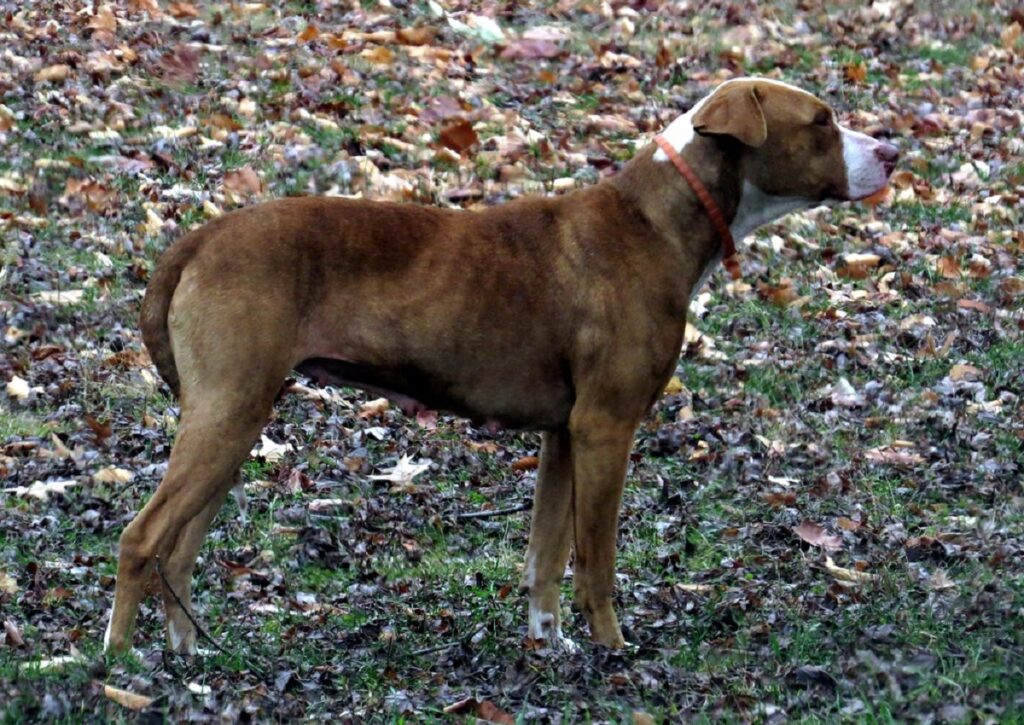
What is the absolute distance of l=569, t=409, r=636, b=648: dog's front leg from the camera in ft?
20.0

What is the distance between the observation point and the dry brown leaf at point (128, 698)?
506 cm

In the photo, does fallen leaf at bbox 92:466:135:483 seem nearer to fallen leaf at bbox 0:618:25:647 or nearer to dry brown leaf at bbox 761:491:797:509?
fallen leaf at bbox 0:618:25:647

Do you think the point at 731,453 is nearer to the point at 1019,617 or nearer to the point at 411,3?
A: the point at 1019,617

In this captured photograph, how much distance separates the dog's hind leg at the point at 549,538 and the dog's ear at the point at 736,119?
1.31m

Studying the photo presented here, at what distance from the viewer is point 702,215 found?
627cm

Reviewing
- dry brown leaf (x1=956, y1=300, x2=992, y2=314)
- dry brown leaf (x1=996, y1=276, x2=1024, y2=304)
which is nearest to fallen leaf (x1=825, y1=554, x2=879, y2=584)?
dry brown leaf (x1=956, y1=300, x2=992, y2=314)

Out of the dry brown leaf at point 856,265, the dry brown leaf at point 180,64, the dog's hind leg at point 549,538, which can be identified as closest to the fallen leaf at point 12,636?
the dog's hind leg at point 549,538

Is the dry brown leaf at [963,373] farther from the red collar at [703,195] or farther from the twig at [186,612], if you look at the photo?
the twig at [186,612]

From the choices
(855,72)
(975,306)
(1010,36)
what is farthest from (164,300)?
(1010,36)

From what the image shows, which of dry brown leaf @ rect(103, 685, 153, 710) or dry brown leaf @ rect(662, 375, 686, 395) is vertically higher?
dry brown leaf @ rect(103, 685, 153, 710)

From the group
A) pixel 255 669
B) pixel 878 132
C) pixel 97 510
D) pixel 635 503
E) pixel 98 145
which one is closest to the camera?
pixel 255 669

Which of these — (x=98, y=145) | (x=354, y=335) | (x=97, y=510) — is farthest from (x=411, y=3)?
(x=354, y=335)

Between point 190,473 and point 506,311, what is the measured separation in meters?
1.32

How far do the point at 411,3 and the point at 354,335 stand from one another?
913 cm
